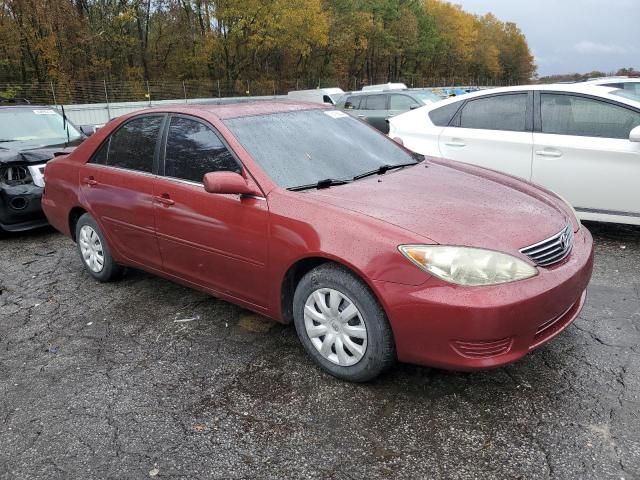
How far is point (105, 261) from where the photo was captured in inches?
183

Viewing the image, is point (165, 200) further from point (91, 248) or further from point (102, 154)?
point (91, 248)

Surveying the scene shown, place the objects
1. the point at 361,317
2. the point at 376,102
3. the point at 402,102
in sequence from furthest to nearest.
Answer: the point at 376,102 → the point at 402,102 → the point at 361,317

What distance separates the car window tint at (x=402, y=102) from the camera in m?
13.2

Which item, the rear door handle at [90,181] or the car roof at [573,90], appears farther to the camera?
the car roof at [573,90]

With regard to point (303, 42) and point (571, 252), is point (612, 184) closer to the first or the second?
point (571, 252)

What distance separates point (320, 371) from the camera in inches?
126

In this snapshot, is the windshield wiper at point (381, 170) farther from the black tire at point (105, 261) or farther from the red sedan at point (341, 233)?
the black tire at point (105, 261)

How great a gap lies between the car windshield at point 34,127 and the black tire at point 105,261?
2.93 m

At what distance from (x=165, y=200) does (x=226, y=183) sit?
83cm

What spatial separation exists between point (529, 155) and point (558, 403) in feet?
10.5

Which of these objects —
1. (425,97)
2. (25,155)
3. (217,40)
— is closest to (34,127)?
(25,155)

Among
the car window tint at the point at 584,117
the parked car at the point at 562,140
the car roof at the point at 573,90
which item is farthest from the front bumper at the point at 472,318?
the car roof at the point at 573,90

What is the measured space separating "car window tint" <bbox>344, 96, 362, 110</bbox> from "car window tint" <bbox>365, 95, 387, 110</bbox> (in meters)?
0.30

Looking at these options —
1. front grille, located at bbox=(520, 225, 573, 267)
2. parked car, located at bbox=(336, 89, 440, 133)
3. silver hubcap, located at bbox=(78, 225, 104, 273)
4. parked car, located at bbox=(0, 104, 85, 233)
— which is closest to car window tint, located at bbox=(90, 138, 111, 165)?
silver hubcap, located at bbox=(78, 225, 104, 273)
